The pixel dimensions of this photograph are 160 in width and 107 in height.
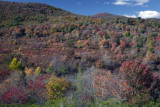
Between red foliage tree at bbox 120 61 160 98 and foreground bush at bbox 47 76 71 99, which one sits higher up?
red foliage tree at bbox 120 61 160 98

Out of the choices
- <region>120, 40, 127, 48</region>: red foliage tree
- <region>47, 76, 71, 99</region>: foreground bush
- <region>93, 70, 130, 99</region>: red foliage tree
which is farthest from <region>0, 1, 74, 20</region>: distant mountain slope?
<region>93, 70, 130, 99</region>: red foliage tree

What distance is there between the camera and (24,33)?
37.4m

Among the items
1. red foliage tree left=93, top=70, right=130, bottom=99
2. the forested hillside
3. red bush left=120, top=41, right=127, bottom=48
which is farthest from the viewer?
red bush left=120, top=41, right=127, bottom=48

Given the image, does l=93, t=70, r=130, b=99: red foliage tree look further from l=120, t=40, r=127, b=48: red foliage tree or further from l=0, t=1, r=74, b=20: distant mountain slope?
l=0, t=1, r=74, b=20: distant mountain slope

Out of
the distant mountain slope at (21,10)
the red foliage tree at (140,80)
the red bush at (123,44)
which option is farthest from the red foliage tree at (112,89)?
the distant mountain slope at (21,10)

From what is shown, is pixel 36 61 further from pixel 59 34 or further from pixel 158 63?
pixel 158 63

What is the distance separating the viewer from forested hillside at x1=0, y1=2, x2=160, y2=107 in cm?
609

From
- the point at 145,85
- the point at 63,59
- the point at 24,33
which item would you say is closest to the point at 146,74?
the point at 145,85

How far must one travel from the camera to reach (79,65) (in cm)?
1994

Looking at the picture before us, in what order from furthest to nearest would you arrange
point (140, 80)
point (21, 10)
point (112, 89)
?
point (21, 10) → point (112, 89) → point (140, 80)

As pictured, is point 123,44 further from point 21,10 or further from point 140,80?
point 21,10

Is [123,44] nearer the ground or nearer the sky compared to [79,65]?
nearer the sky

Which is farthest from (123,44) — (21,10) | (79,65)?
(21,10)

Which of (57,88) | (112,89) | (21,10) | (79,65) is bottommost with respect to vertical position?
(79,65)
